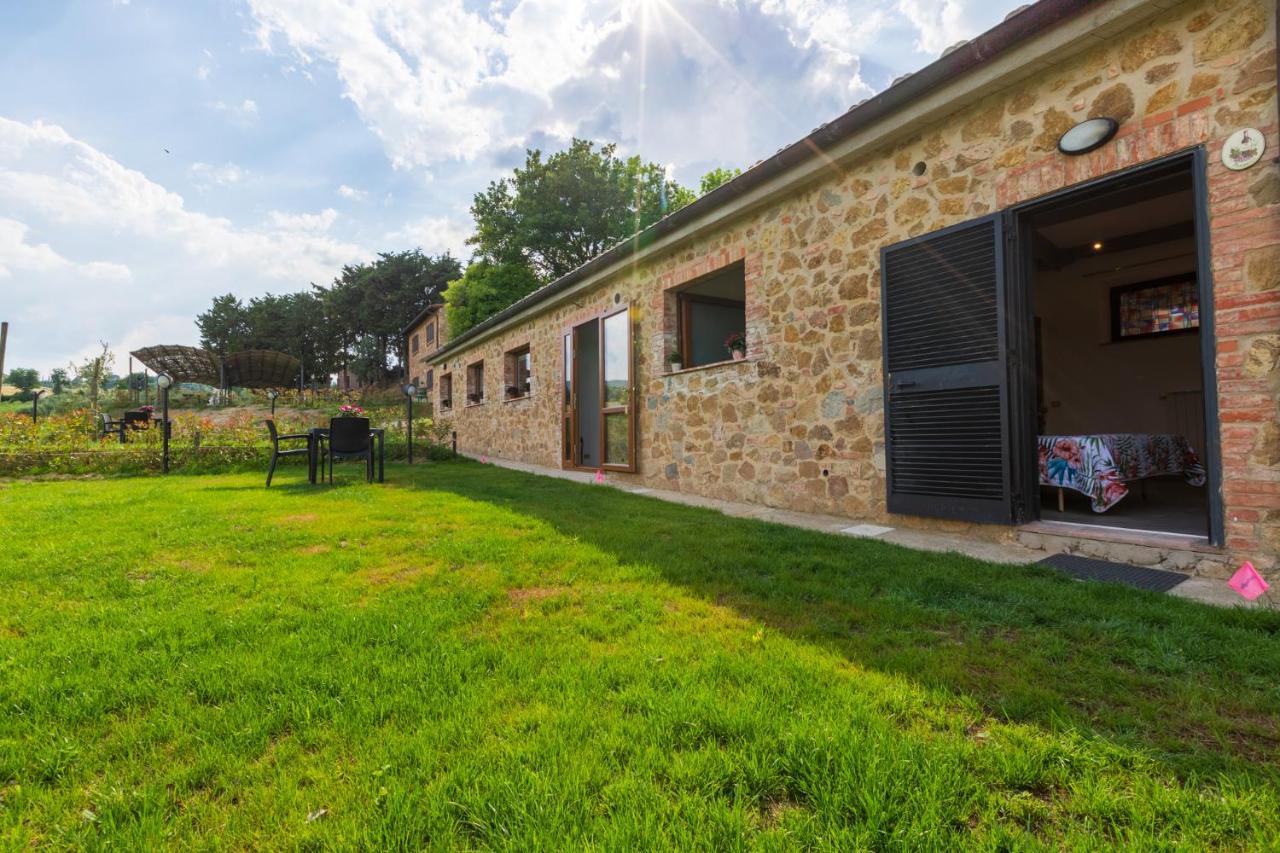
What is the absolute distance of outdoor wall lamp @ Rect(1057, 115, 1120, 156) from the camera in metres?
3.03

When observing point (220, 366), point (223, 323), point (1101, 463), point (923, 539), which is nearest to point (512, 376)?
point (923, 539)

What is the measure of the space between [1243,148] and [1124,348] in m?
5.68

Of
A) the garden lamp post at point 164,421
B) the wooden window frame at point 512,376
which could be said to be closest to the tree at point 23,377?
the garden lamp post at point 164,421

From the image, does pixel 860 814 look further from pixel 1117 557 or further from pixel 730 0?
pixel 730 0

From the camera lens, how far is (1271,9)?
2.57m

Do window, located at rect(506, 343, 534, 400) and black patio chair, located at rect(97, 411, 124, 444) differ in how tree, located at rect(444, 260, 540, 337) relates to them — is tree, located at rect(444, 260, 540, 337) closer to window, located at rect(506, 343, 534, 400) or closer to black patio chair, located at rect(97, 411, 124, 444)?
window, located at rect(506, 343, 534, 400)

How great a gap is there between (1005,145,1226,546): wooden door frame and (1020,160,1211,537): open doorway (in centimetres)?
117

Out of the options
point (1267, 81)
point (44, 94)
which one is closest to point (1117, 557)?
point (1267, 81)

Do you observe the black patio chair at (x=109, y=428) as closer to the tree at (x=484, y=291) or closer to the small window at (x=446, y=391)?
the small window at (x=446, y=391)

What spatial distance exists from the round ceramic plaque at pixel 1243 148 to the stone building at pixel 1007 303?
0.05 feet

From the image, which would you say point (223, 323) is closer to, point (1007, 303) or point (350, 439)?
point (350, 439)

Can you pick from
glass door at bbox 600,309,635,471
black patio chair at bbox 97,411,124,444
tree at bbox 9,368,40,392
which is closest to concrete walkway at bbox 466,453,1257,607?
glass door at bbox 600,309,635,471

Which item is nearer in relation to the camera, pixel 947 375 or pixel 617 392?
pixel 947 375

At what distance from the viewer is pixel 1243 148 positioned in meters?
2.62
